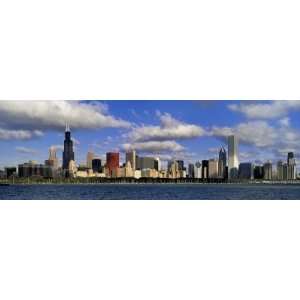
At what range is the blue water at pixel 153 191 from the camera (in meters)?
9.30

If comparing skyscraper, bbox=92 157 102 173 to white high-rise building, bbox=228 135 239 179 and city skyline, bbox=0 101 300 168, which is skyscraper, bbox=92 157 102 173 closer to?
city skyline, bbox=0 101 300 168

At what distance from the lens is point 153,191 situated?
9.43 m

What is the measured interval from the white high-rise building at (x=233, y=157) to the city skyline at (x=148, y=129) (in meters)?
0.07

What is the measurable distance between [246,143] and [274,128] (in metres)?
0.43

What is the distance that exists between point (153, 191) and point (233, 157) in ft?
3.94

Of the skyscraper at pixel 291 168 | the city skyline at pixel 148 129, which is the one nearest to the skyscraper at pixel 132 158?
the city skyline at pixel 148 129

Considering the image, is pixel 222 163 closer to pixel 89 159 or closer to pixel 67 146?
pixel 89 159

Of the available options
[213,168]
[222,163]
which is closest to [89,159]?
[213,168]

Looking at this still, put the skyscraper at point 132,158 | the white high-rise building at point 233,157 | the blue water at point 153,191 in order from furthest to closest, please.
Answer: the skyscraper at point 132,158 → the white high-rise building at point 233,157 → the blue water at point 153,191

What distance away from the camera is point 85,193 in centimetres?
938

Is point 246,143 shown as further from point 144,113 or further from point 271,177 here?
point 144,113

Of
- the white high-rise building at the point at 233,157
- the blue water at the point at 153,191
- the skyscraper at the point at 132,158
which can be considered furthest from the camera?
the skyscraper at the point at 132,158

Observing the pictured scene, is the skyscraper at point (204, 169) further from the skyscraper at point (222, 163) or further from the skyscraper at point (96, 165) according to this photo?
the skyscraper at point (96, 165)

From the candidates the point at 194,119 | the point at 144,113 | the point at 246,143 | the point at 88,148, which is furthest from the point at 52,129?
the point at 246,143
